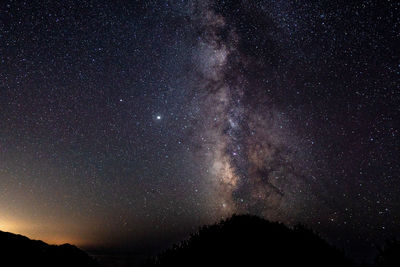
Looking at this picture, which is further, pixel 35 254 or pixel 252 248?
pixel 35 254

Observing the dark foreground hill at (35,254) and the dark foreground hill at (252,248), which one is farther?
the dark foreground hill at (35,254)

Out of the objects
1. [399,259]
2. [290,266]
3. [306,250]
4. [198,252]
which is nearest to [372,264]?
[399,259]

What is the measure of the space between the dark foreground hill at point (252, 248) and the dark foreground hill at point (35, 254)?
151 inches

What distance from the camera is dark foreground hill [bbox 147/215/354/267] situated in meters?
8.98

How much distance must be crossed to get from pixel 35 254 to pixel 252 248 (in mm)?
9035

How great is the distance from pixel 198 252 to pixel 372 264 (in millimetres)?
6882

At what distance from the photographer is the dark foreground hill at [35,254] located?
9125 millimetres

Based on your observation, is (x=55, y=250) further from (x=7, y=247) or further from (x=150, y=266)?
(x=150, y=266)

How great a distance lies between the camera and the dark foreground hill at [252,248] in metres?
8.98

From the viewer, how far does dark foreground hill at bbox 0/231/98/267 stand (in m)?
9.12

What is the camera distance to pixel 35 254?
32.5ft

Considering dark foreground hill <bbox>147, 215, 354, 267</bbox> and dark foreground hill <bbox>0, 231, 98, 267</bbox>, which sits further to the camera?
dark foreground hill <bbox>0, 231, 98, 267</bbox>

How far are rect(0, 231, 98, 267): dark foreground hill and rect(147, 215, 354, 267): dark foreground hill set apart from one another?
3.84 metres

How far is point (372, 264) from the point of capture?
930cm
